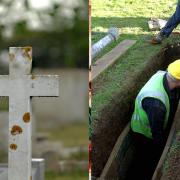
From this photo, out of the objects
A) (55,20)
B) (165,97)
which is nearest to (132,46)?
(165,97)

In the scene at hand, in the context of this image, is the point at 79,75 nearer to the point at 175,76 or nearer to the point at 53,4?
the point at 53,4

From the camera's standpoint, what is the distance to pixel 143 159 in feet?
8.50

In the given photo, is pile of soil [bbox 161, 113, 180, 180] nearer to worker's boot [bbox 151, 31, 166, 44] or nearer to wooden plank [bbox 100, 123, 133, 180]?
wooden plank [bbox 100, 123, 133, 180]

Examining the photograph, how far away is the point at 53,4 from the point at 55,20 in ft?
0.39

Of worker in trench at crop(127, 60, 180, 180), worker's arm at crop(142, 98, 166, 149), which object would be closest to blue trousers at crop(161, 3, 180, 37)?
worker in trench at crop(127, 60, 180, 180)

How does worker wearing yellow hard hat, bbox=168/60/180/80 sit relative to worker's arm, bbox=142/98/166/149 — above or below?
above

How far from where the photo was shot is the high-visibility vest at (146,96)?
2.45 metres

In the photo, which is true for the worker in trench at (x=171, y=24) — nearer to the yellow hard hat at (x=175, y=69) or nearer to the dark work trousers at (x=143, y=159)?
the yellow hard hat at (x=175, y=69)

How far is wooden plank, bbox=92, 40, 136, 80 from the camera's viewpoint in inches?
99.3

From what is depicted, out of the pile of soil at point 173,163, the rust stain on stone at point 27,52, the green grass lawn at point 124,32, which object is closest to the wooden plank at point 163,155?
the pile of soil at point 173,163

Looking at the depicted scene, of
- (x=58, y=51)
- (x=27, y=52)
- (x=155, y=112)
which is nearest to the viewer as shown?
(x=27, y=52)

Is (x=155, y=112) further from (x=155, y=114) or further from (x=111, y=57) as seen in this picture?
(x=111, y=57)

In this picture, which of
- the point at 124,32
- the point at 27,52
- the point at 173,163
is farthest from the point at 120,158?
the point at 27,52

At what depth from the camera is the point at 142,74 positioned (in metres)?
2.55
